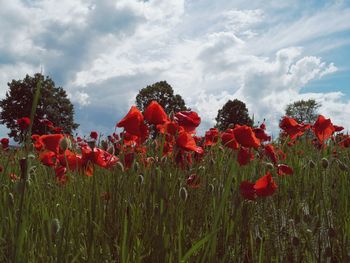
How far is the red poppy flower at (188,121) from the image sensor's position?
7.91 feet

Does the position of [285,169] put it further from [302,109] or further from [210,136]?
[302,109]

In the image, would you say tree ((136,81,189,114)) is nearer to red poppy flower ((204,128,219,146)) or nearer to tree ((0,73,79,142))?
tree ((0,73,79,142))

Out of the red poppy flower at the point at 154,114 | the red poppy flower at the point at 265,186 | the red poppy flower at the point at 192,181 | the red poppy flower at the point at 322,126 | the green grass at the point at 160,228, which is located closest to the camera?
the green grass at the point at 160,228

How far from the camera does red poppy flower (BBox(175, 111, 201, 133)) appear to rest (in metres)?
2.41

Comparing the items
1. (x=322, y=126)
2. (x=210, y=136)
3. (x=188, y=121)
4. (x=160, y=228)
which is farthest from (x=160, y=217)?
(x=322, y=126)

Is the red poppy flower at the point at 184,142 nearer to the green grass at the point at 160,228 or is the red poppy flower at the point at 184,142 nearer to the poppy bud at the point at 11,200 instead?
the green grass at the point at 160,228

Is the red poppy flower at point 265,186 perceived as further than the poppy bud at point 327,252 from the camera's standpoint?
Yes

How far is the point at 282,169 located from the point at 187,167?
676 mm

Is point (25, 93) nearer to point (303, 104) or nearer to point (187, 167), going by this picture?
point (303, 104)

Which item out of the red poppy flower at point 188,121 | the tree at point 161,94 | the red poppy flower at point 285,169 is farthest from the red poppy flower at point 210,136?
the tree at point 161,94

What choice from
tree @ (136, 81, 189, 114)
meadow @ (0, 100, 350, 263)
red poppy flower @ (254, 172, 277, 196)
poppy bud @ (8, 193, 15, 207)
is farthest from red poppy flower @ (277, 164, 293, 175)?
tree @ (136, 81, 189, 114)

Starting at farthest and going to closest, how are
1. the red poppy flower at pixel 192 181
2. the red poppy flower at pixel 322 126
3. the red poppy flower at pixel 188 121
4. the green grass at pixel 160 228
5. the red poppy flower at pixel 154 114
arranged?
the red poppy flower at pixel 322 126
the red poppy flower at pixel 192 181
the red poppy flower at pixel 188 121
the red poppy flower at pixel 154 114
the green grass at pixel 160 228

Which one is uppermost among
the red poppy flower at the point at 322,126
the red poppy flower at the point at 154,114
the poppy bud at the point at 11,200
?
the red poppy flower at the point at 322,126

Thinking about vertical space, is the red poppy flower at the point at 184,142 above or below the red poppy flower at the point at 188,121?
below
